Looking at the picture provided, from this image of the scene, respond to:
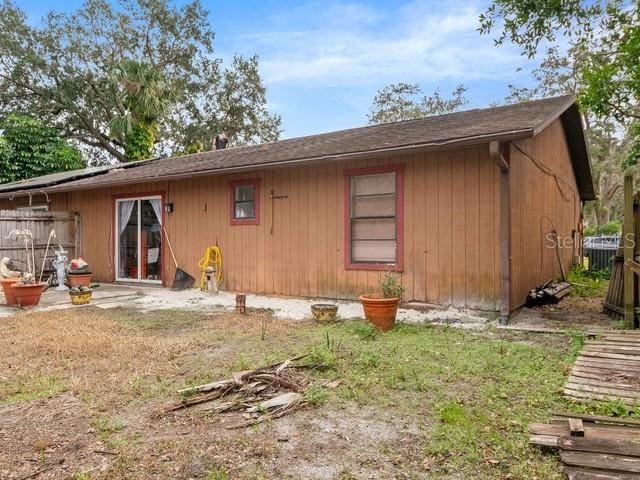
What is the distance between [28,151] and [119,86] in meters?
4.84

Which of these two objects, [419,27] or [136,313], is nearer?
[136,313]

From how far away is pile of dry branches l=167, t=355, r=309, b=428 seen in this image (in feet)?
9.40

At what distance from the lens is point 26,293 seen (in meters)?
6.92

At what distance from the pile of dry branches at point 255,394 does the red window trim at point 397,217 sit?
3525 mm

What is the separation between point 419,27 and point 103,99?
1643 centimetres

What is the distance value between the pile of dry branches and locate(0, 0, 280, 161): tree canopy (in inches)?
659

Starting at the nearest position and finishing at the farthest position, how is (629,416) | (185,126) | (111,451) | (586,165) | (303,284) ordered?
1. (111,451)
2. (629,416)
3. (303,284)
4. (586,165)
5. (185,126)

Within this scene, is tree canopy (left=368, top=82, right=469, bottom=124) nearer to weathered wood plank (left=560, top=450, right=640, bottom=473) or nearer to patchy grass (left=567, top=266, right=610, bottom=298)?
patchy grass (left=567, top=266, right=610, bottom=298)

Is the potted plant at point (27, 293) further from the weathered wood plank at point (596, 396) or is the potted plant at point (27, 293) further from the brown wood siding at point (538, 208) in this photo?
the weathered wood plank at point (596, 396)

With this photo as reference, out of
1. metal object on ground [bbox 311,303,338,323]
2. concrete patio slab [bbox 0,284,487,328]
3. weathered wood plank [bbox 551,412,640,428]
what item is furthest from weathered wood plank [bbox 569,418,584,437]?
metal object on ground [bbox 311,303,338,323]

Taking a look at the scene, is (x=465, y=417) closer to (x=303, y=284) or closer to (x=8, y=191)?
(x=303, y=284)

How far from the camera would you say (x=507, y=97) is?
23.6 meters

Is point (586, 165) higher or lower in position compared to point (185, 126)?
lower

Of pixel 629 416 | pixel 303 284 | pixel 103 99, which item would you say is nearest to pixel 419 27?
pixel 303 284
